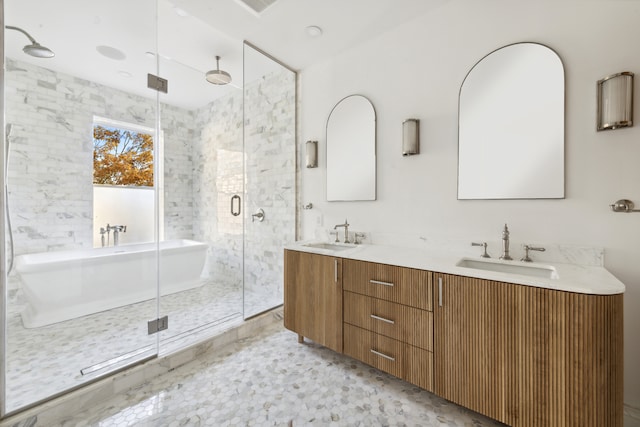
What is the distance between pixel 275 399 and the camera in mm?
1572

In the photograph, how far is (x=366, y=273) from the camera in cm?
175

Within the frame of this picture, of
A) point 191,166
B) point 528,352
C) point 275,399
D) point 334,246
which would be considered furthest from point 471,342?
point 191,166

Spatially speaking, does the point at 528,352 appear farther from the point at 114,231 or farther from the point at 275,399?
the point at 114,231

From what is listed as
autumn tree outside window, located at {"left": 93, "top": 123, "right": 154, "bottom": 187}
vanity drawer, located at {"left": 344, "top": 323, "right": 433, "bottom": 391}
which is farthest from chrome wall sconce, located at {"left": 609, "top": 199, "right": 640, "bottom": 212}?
autumn tree outside window, located at {"left": 93, "top": 123, "right": 154, "bottom": 187}

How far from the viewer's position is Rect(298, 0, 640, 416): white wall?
4.52ft

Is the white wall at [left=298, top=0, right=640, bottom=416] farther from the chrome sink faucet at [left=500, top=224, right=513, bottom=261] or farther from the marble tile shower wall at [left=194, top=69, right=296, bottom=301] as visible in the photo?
the marble tile shower wall at [left=194, top=69, right=296, bottom=301]

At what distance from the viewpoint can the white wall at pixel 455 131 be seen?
138 cm

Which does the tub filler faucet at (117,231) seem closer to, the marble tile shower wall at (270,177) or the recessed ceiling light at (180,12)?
the marble tile shower wall at (270,177)

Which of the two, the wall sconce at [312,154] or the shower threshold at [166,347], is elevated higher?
the wall sconce at [312,154]

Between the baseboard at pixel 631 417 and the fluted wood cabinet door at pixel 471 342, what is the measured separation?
0.71 metres

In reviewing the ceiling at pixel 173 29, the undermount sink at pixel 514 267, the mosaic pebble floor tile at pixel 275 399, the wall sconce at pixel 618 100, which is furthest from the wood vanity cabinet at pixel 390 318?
the ceiling at pixel 173 29

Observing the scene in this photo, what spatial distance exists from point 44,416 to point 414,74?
322cm

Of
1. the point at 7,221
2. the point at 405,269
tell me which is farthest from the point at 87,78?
the point at 405,269

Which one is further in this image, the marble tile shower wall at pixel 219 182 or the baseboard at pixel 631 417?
the marble tile shower wall at pixel 219 182
